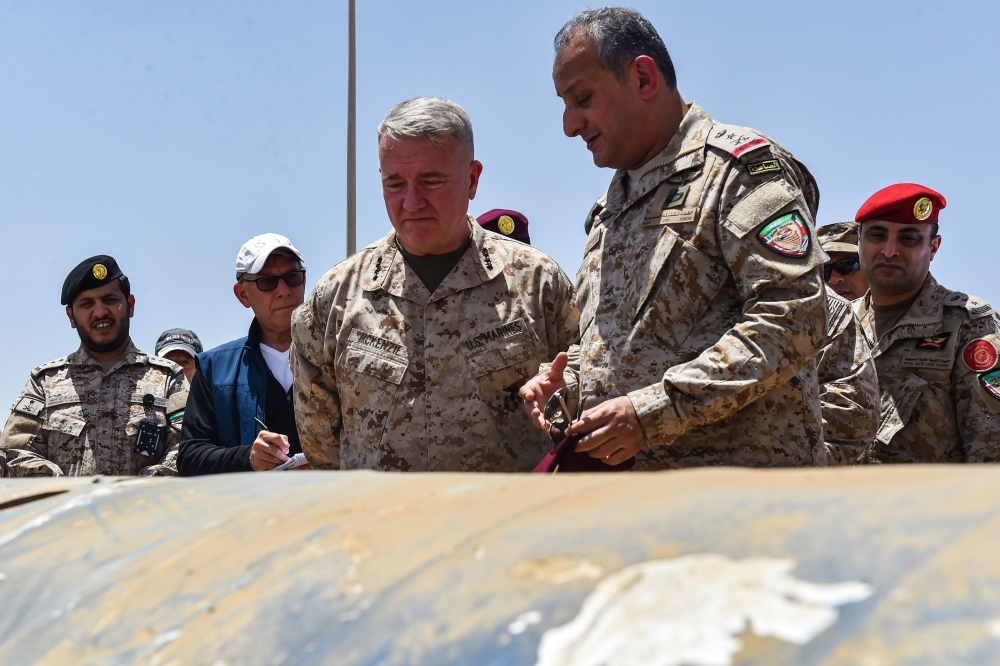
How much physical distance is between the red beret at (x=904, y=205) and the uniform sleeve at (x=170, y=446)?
3.10 m

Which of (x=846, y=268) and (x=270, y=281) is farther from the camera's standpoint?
(x=846, y=268)

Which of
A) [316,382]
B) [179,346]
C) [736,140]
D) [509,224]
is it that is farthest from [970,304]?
[179,346]

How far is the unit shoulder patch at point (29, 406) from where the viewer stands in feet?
17.7

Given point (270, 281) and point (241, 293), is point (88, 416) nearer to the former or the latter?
point (241, 293)

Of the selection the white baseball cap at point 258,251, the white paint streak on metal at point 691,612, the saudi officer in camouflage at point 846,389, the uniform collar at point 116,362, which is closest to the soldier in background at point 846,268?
the saudi officer in camouflage at point 846,389

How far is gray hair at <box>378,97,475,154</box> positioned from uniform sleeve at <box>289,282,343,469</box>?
51 cm

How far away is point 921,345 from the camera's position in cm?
432

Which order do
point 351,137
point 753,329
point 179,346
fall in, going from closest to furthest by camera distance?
point 753,329
point 179,346
point 351,137

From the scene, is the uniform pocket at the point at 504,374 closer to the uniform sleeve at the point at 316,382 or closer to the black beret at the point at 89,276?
the uniform sleeve at the point at 316,382

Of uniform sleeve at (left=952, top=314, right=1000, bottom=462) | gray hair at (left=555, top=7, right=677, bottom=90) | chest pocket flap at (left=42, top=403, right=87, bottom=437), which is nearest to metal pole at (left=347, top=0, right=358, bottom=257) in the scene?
chest pocket flap at (left=42, top=403, right=87, bottom=437)

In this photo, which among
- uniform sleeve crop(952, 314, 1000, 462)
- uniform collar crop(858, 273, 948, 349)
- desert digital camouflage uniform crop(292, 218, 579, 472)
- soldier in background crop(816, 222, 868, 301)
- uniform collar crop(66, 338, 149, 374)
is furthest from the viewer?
soldier in background crop(816, 222, 868, 301)

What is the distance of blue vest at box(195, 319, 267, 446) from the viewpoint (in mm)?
3904

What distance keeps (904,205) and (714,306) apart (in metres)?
2.28

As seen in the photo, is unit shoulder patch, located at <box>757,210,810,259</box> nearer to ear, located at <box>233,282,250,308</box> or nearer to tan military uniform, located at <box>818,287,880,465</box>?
tan military uniform, located at <box>818,287,880,465</box>
